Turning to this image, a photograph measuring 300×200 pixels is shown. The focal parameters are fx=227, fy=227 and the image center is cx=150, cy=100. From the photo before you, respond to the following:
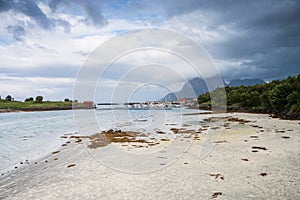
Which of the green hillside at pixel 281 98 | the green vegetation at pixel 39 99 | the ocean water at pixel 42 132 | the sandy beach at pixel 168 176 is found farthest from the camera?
the green vegetation at pixel 39 99

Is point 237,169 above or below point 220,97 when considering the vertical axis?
below

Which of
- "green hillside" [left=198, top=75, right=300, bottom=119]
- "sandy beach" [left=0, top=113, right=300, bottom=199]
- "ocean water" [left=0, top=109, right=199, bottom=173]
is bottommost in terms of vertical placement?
"ocean water" [left=0, top=109, right=199, bottom=173]

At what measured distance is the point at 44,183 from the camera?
9969 mm

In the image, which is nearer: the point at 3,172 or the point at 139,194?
the point at 139,194

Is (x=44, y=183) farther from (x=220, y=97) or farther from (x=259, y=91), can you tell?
(x=220, y=97)

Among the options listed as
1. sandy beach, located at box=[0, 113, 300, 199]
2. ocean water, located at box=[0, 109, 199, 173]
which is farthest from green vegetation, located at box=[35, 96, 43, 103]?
sandy beach, located at box=[0, 113, 300, 199]

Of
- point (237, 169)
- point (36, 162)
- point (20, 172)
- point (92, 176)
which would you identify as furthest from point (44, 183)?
point (237, 169)

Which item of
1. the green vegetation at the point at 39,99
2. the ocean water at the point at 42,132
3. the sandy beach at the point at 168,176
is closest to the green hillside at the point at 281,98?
the ocean water at the point at 42,132

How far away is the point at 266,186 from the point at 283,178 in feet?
4.27

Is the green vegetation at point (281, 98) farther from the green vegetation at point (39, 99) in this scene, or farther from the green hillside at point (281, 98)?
the green vegetation at point (39, 99)

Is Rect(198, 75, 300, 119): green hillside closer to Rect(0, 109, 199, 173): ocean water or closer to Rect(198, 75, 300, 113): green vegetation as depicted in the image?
Rect(198, 75, 300, 113): green vegetation

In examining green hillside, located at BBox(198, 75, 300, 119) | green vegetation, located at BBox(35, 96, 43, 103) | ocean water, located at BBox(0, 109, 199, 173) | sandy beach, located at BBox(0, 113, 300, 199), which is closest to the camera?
sandy beach, located at BBox(0, 113, 300, 199)

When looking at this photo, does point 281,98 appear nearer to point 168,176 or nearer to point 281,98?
point 281,98

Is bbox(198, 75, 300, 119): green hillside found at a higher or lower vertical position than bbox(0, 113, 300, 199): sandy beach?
higher
